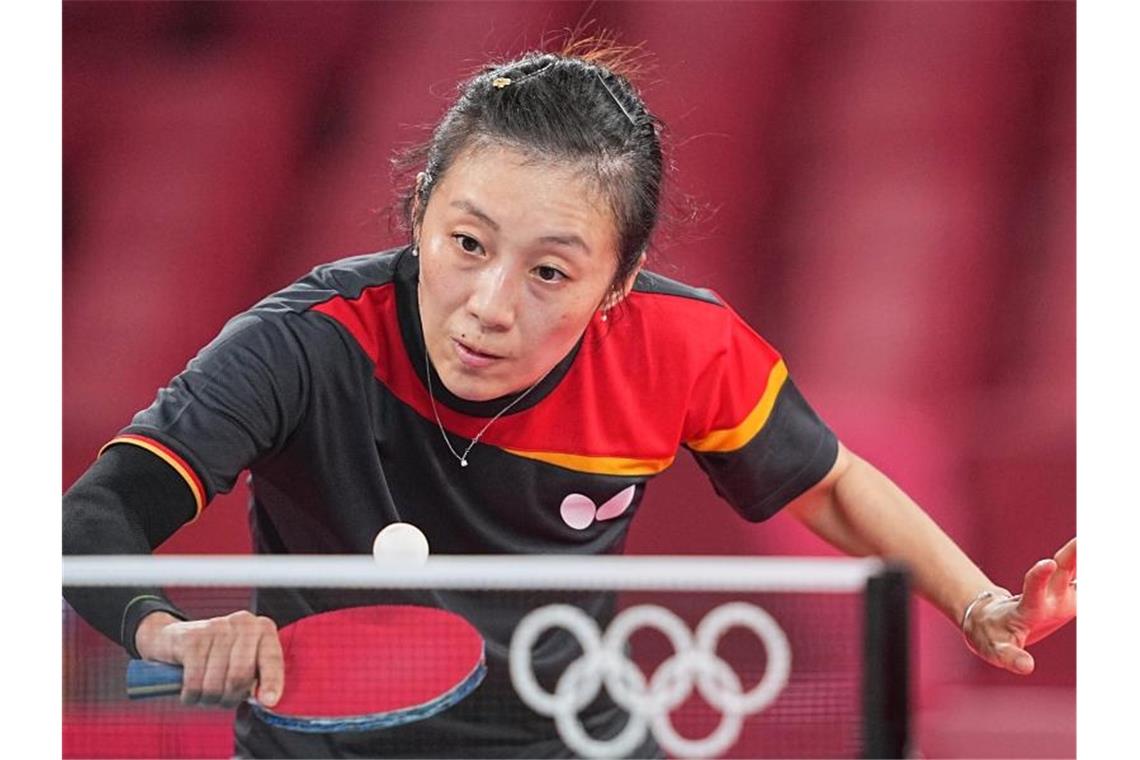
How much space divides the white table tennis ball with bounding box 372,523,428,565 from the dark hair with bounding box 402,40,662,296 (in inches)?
17.7

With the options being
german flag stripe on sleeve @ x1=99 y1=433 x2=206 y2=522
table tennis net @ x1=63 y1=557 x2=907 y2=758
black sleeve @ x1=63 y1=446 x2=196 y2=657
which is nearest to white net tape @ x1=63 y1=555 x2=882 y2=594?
table tennis net @ x1=63 y1=557 x2=907 y2=758

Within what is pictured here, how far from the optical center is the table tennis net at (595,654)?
1.61 metres

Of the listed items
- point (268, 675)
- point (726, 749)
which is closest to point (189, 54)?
point (268, 675)

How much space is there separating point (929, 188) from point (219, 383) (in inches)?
62.3

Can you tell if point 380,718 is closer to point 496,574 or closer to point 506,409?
point 496,574

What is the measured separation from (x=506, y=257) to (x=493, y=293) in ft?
0.17

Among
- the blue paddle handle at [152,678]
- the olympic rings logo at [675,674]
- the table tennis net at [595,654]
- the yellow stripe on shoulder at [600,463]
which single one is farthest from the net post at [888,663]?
the yellow stripe on shoulder at [600,463]

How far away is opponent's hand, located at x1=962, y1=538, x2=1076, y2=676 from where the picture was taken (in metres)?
2.10

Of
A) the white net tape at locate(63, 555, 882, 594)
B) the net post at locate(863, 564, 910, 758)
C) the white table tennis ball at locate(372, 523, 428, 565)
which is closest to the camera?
the net post at locate(863, 564, 910, 758)

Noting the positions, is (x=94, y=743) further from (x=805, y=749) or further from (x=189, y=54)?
(x=189, y=54)

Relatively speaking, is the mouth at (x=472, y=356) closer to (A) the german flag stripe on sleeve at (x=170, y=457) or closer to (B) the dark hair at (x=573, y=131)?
(B) the dark hair at (x=573, y=131)

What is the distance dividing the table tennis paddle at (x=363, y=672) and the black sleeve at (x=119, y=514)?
0.32 feet

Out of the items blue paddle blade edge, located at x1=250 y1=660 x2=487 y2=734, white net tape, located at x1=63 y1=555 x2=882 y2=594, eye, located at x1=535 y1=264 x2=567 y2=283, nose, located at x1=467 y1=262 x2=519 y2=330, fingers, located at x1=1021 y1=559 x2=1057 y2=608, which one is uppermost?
eye, located at x1=535 y1=264 x2=567 y2=283

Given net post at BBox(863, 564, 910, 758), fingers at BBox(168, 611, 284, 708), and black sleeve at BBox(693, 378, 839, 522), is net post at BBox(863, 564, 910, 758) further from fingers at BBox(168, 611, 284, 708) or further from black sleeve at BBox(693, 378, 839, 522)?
black sleeve at BBox(693, 378, 839, 522)
